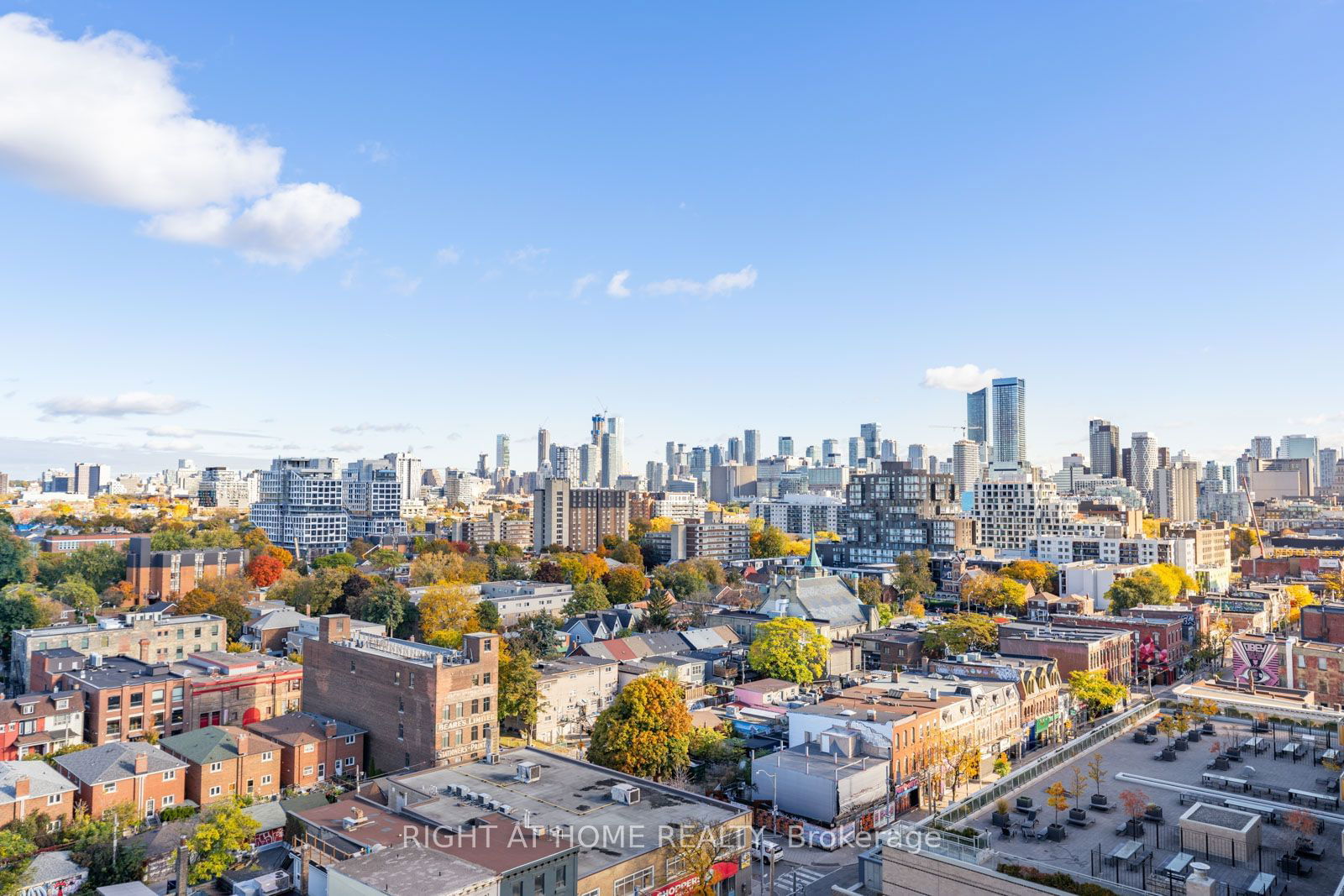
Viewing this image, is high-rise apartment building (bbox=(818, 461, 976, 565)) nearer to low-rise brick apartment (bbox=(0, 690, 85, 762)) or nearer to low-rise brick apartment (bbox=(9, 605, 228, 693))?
low-rise brick apartment (bbox=(9, 605, 228, 693))

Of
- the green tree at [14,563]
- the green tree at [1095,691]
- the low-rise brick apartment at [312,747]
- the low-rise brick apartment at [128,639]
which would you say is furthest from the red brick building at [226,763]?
the green tree at [14,563]

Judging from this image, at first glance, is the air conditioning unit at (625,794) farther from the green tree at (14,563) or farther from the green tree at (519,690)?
the green tree at (14,563)

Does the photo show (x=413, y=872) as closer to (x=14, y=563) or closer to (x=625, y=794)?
(x=625, y=794)

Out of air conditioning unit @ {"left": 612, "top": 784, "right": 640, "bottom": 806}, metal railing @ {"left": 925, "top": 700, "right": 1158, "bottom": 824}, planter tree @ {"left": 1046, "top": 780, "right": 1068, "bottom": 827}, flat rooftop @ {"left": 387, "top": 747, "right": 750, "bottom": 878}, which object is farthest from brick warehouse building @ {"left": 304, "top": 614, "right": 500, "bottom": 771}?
planter tree @ {"left": 1046, "top": 780, "right": 1068, "bottom": 827}

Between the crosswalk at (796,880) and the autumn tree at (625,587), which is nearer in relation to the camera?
the crosswalk at (796,880)

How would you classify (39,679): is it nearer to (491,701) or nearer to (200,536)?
(491,701)

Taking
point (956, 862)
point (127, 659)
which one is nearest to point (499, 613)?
point (127, 659)

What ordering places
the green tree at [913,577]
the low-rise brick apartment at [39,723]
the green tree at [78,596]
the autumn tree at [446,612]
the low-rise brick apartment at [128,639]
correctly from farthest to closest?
the green tree at [913,577], the green tree at [78,596], the autumn tree at [446,612], the low-rise brick apartment at [128,639], the low-rise brick apartment at [39,723]

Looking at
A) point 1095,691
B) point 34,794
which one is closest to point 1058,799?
point 1095,691
